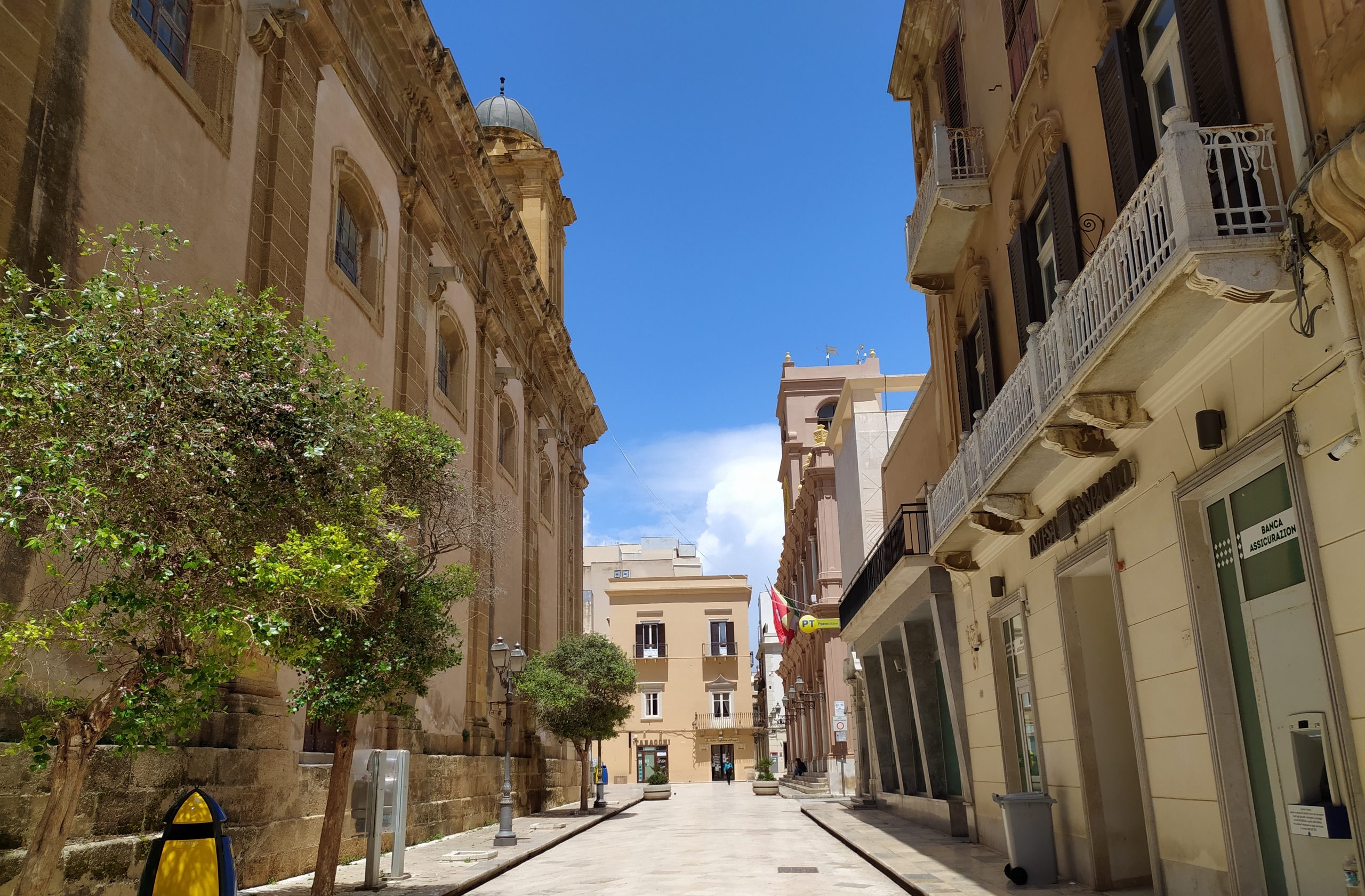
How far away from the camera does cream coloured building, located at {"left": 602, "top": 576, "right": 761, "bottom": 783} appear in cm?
6194

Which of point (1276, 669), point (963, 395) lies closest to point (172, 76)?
point (963, 395)

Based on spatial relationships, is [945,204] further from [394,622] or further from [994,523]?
[394,622]

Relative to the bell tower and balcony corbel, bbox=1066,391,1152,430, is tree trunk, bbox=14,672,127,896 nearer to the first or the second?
balcony corbel, bbox=1066,391,1152,430

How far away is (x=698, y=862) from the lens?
15.1 meters

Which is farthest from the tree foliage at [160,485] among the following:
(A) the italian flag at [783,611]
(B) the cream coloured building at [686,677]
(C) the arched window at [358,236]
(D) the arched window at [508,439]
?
(B) the cream coloured building at [686,677]

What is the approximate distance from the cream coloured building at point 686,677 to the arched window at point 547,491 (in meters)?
28.6

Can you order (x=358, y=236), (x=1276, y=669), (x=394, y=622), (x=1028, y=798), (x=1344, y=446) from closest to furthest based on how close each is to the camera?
(x=1344, y=446) → (x=1276, y=669) → (x=394, y=622) → (x=1028, y=798) → (x=358, y=236)

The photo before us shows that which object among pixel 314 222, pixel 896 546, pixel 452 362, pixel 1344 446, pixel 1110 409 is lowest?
pixel 1344 446

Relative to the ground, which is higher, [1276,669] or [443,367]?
[443,367]

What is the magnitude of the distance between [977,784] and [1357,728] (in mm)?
9765

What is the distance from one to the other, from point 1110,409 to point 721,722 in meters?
55.4

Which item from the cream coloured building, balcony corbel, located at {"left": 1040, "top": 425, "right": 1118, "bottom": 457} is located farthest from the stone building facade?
the cream coloured building

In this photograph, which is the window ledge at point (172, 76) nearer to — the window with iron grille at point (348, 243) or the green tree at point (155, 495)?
the green tree at point (155, 495)

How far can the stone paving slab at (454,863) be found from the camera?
39.4 feet
